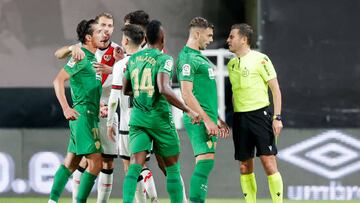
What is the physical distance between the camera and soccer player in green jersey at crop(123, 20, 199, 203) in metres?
10.6

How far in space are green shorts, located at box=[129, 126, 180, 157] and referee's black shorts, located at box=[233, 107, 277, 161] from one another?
3.47 feet

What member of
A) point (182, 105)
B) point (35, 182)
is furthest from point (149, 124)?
point (35, 182)

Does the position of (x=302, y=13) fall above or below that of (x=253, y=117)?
above

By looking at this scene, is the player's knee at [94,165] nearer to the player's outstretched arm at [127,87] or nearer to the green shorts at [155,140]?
the green shorts at [155,140]

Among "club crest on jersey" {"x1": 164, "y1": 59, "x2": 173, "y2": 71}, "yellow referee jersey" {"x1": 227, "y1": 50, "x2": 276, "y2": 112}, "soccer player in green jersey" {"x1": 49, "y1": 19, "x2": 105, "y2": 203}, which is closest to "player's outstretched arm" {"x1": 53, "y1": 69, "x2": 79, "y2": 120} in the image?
"soccer player in green jersey" {"x1": 49, "y1": 19, "x2": 105, "y2": 203}

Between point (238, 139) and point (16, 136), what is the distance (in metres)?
4.02

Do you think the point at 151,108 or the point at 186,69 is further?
the point at 186,69

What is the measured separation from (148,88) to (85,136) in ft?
3.58

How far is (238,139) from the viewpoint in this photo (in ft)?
38.5

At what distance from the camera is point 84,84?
455 inches

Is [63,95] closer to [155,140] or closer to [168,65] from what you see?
[155,140]

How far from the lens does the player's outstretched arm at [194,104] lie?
1095cm

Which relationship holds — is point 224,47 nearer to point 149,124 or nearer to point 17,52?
point 17,52

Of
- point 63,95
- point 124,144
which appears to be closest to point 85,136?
point 63,95
